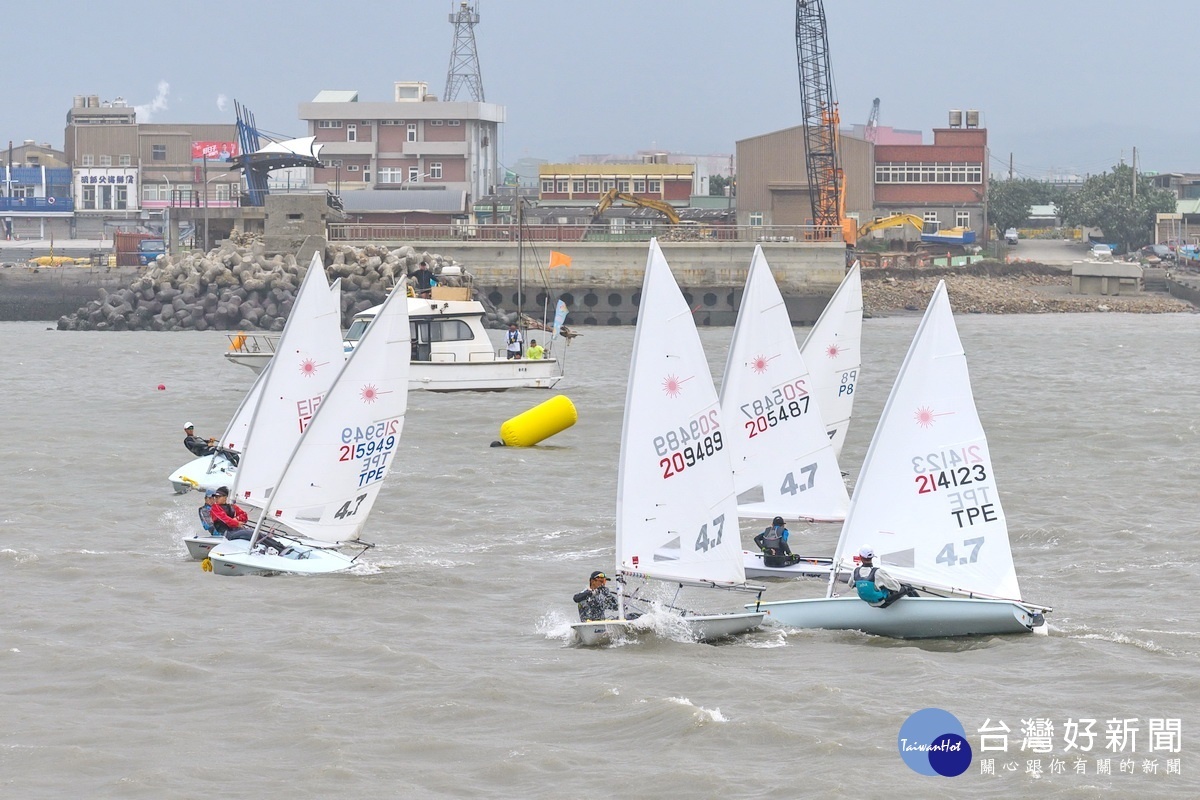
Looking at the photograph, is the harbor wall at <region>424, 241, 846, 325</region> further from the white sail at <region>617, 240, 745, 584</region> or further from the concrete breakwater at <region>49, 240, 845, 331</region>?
the white sail at <region>617, 240, 745, 584</region>

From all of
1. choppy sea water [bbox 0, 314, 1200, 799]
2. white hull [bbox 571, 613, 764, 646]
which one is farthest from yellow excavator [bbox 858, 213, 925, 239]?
white hull [bbox 571, 613, 764, 646]

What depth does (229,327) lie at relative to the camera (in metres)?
64.6

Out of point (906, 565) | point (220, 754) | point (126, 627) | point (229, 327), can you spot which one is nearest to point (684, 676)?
point (906, 565)

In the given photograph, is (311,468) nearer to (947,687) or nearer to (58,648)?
(58,648)

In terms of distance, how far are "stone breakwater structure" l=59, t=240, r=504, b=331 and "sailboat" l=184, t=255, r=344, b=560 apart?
39276mm

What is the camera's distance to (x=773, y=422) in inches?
809

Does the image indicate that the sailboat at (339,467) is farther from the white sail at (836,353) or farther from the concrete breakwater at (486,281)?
the concrete breakwater at (486,281)

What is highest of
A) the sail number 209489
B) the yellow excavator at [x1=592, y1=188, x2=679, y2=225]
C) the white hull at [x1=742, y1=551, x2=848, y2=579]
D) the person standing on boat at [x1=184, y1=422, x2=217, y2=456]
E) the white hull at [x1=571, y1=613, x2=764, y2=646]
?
the yellow excavator at [x1=592, y1=188, x2=679, y2=225]

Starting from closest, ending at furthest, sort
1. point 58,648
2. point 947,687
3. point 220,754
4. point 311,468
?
point 220,754, point 947,687, point 58,648, point 311,468

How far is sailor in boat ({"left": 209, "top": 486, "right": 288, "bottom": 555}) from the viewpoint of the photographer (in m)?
19.6

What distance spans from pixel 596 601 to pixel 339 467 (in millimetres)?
5056

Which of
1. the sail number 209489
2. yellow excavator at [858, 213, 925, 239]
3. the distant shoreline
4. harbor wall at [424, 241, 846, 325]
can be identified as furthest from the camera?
yellow excavator at [858, 213, 925, 239]

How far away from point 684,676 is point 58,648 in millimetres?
6324

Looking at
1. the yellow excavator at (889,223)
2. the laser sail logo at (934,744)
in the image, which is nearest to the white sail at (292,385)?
the laser sail logo at (934,744)
